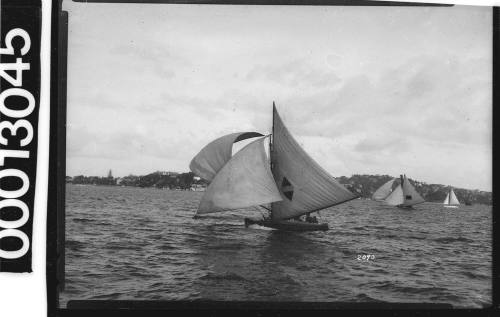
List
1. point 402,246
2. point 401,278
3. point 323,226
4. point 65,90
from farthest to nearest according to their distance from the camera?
point 323,226 < point 402,246 < point 401,278 < point 65,90

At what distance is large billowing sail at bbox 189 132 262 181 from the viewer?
24.3 ft

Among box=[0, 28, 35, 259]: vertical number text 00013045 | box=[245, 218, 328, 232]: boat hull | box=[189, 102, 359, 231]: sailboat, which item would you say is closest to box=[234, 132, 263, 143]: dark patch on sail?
box=[189, 102, 359, 231]: sailboat

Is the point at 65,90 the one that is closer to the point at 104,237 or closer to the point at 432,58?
the point at 104,237

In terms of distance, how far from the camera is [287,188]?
1143 centimetres

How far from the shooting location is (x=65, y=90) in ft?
21.4

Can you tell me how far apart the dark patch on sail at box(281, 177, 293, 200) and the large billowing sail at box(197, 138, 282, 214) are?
0.51 metres

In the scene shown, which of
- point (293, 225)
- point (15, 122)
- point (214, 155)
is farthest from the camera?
point (293, 225)

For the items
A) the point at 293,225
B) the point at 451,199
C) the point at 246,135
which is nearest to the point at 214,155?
the point at 246,135

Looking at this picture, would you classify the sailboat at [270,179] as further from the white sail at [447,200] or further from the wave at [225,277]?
the white sail at [447,200]

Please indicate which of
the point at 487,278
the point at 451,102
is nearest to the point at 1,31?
the point at 451,102

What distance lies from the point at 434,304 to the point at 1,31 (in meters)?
7.88

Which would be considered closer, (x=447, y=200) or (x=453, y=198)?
(x=453, y=198)

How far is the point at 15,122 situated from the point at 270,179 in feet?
20.5

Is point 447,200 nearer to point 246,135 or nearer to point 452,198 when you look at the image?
point 452,198
